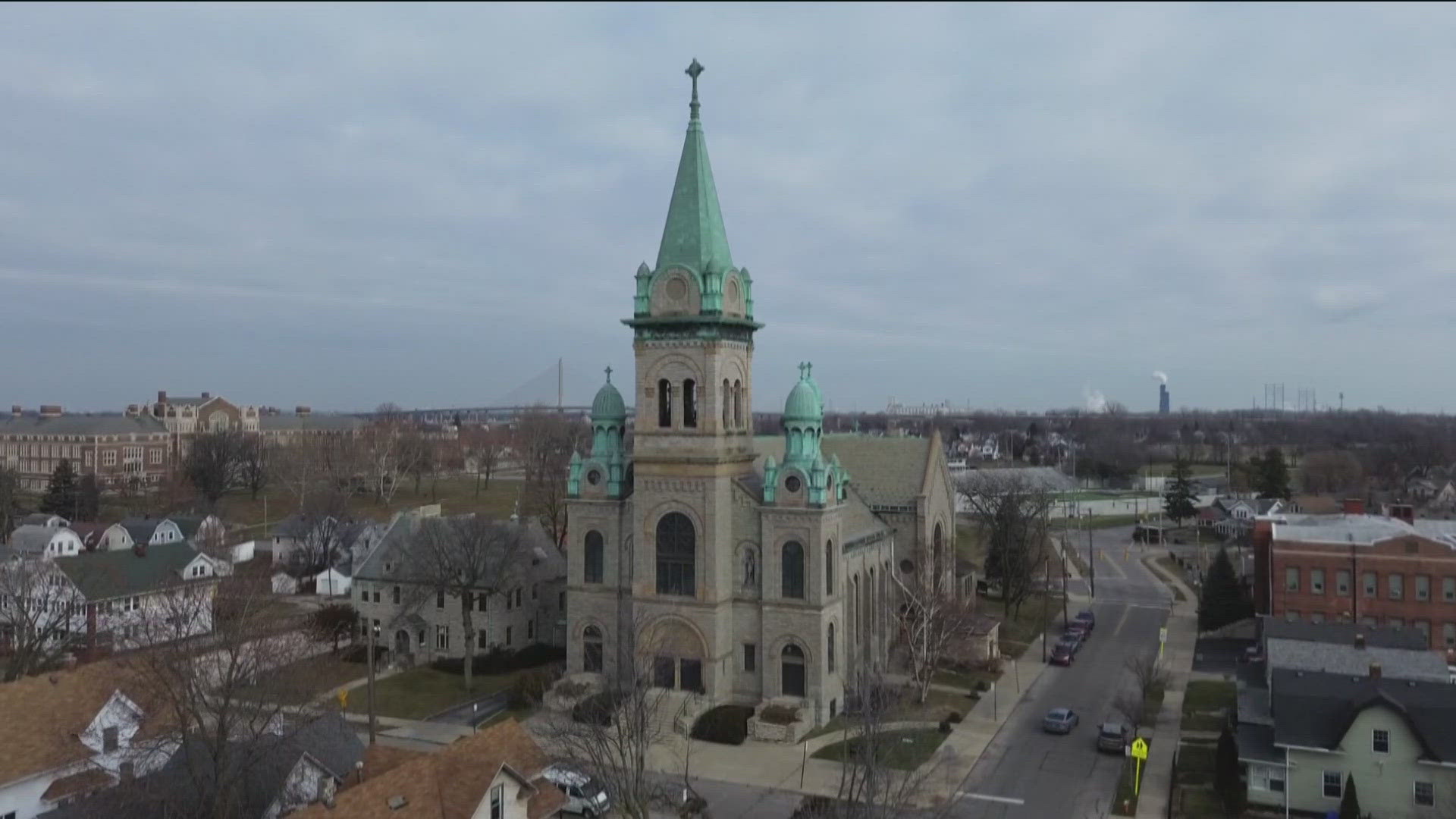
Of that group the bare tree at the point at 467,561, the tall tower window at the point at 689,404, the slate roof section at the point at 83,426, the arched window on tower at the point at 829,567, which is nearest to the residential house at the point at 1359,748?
the arched window on tower at the point at 829,567

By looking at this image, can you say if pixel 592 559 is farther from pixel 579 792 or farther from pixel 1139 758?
pixel 1139 758

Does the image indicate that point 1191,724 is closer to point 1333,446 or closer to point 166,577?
point 166,577

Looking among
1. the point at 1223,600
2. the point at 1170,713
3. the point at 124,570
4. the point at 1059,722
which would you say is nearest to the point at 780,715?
the point at 1059,722

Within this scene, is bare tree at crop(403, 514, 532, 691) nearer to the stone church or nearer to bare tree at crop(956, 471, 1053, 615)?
the stone church

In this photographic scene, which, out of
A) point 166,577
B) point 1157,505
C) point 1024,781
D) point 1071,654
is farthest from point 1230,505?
point 166,577

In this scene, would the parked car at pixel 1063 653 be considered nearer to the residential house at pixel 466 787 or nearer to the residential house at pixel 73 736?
the residential house at pixel 466 787

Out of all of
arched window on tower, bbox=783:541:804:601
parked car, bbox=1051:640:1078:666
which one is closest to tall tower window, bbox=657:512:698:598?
arched window on tower, bbox=783:541:804:601

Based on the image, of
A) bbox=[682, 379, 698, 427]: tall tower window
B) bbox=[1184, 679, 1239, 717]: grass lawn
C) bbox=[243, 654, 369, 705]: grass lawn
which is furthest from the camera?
bbox=[1184, 679, 1239, 717]: grass lawn

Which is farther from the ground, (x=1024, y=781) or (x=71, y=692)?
(x=71, y=692)
